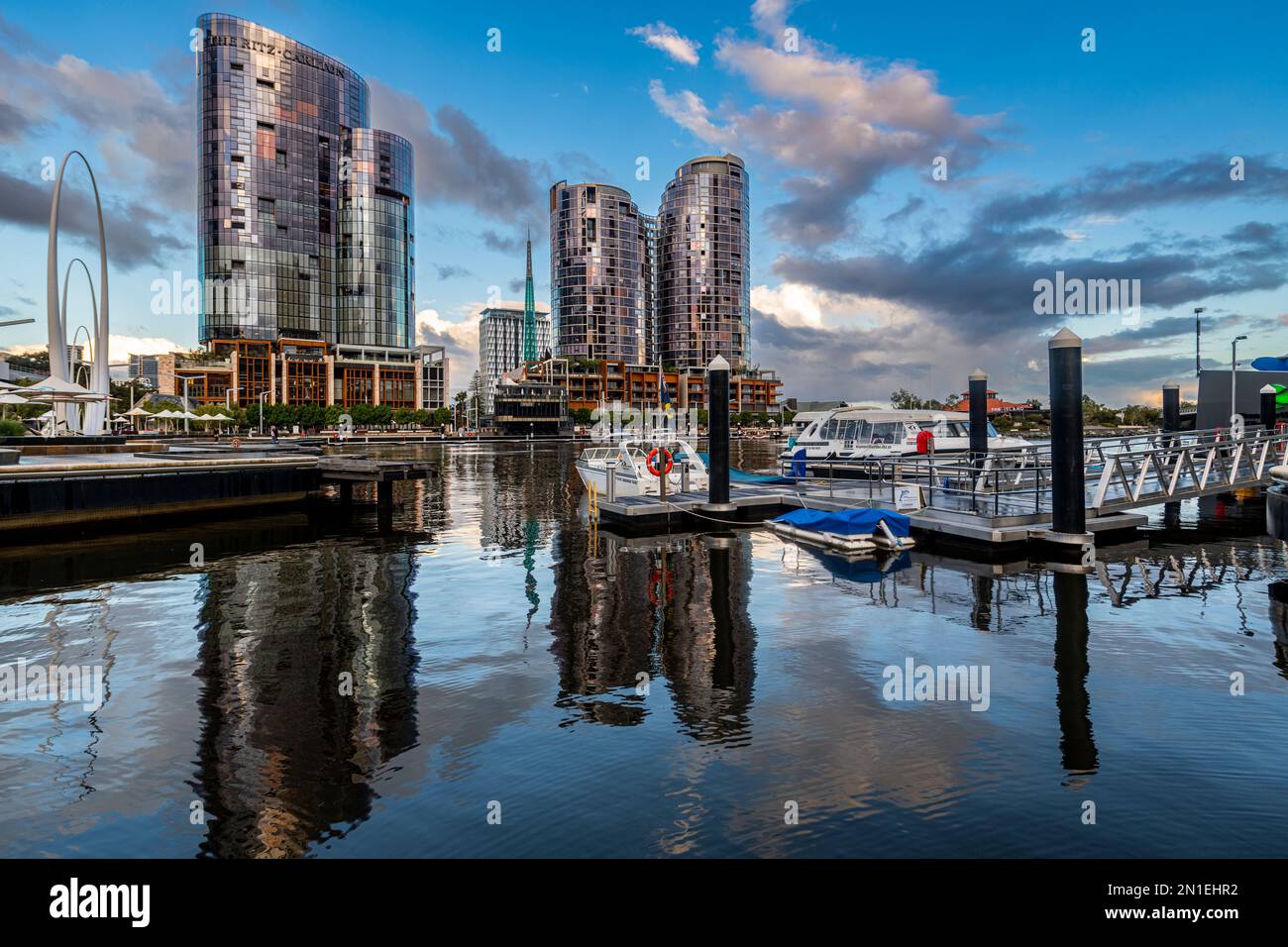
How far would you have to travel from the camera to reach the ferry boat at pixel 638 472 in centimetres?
3088

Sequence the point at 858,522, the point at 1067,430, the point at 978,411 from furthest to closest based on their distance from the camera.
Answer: the point at 978,411, the point at 858,522, the point at 1067,430

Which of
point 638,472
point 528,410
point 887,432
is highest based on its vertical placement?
point 528,410

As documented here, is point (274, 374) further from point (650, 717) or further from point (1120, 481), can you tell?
point (650, 717)

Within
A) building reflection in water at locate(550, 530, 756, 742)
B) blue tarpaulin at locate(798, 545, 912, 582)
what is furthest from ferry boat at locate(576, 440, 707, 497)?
blue tarpaulin at locate(798, 545, 912, 582)

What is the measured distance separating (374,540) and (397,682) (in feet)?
51.3

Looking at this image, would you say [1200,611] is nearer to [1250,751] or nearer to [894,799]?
[1250,751]

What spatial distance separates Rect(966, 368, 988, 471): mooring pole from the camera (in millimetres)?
36438

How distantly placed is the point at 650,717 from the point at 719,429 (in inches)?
676

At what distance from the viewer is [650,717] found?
9406mm

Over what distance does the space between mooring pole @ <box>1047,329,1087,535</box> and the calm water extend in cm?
208

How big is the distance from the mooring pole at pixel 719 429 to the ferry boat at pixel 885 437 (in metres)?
17.8

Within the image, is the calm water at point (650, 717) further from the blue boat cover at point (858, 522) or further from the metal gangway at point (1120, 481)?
the metal gangway at point (1120, 481)

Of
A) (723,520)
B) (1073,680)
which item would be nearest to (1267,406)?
(723,520)

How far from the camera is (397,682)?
10828mm
